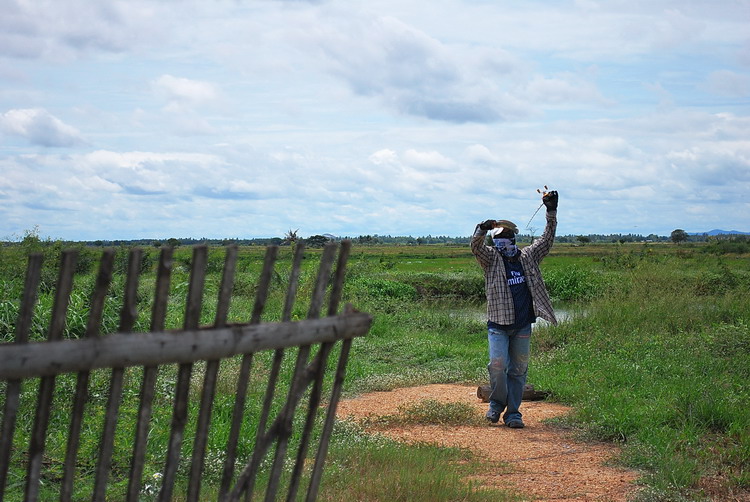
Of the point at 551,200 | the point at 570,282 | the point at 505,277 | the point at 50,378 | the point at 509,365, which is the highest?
the point at 551,200

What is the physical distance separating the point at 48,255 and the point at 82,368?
44.6 feet

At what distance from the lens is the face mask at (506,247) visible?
25.2 ft

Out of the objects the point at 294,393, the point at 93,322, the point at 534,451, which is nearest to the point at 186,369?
the point at 93,322

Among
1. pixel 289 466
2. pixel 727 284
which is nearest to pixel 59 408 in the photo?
pixel 289 466

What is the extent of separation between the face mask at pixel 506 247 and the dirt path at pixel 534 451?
179 cm

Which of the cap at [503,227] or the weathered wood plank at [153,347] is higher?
the cap at [503,227]

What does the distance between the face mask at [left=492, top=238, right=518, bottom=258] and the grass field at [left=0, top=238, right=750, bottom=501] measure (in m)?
1.81

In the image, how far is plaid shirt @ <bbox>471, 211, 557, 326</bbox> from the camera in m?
7.50

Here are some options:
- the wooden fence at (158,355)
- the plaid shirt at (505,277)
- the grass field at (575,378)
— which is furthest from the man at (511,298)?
the wooden fence at (158,355)

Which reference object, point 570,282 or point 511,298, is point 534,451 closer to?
point 511,298

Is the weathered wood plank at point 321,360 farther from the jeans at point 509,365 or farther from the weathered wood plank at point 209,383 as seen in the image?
the jeans at point 509,365

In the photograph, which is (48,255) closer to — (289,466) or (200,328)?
(289,466)

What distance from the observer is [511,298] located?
7555 millimetres

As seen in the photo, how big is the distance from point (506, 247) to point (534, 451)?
79.5 inches
